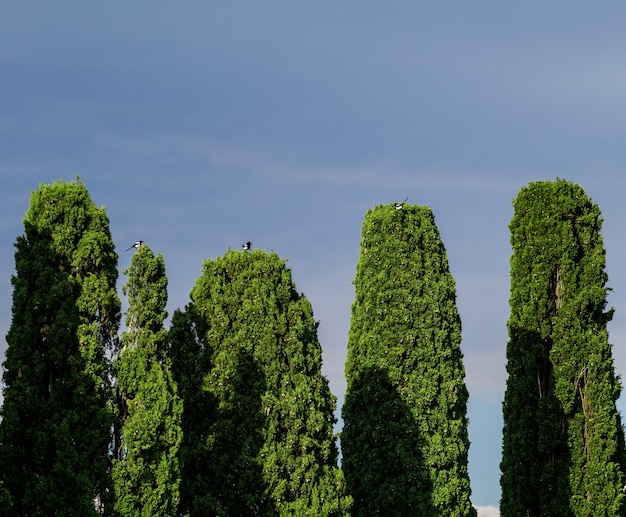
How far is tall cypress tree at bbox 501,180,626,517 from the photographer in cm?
3011

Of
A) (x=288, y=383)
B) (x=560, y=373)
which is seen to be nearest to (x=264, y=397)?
(x=288, y=383)

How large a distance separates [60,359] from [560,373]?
15.3m

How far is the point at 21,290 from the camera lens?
23.5 metres

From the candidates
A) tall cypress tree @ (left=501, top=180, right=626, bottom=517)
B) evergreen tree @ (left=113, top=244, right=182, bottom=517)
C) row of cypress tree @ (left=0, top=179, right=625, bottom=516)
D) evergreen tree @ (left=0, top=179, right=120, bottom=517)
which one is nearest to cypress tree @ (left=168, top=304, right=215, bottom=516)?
row of cypress tree @ (left=0, top=179, right=625, bottom=516)

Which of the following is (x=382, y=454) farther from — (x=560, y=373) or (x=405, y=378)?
(x=560, y=373)

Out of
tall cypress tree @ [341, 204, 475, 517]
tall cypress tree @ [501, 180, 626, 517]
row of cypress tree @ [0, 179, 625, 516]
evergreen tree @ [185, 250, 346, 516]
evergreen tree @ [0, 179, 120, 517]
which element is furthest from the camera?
tall cypress tree @ [501, 180, 626, 517]

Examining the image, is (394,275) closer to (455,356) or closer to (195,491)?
(455,356)

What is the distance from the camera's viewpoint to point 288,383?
88.4 feet

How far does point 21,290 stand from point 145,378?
3538mm

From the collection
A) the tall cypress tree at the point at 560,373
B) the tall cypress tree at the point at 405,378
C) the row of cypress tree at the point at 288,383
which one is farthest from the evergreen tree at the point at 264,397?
the tall cypress tree at the point at 560,373

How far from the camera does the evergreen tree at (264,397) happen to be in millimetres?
26250

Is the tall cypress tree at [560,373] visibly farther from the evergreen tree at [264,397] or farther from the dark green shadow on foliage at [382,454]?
the evergreen tree at [264,397]

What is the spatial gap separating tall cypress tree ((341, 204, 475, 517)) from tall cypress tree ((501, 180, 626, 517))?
7.47ft

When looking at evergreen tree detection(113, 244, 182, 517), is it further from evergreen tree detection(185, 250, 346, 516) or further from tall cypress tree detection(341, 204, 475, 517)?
tall cypress tree detection(341, 204, 475, 517)
